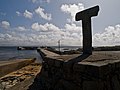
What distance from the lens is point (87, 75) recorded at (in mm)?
3645

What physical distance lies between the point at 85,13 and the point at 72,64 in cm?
187

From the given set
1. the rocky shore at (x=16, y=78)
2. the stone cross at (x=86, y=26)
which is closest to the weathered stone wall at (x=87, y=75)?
the stone cross at (x=86, y=26)

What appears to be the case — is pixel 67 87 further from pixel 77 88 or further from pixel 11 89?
pixel 11 89

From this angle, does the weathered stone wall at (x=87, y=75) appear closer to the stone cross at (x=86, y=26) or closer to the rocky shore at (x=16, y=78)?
the stone cross at (x=86, y=26)

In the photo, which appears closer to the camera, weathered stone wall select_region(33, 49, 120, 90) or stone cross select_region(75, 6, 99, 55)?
weathered stone wall select_region(33, 49, 120, 90)

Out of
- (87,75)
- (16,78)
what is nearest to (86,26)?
(87,75)

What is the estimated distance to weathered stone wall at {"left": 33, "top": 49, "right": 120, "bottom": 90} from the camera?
11.3 ft

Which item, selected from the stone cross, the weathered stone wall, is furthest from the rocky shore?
the stone cross

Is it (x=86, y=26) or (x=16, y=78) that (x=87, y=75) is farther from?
(x=16, y=78)

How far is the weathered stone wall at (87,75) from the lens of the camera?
3.44m

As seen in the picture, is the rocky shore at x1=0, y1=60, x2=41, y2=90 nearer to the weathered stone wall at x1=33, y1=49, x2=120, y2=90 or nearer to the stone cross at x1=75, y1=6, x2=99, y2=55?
the weathered stone wall at x1=33, y1=49, x2=120, y2=90

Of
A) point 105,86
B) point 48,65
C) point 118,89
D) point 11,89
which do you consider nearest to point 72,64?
point 105,86

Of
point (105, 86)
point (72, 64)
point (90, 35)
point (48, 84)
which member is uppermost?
point (90, 35)

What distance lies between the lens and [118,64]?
13.1 feet
